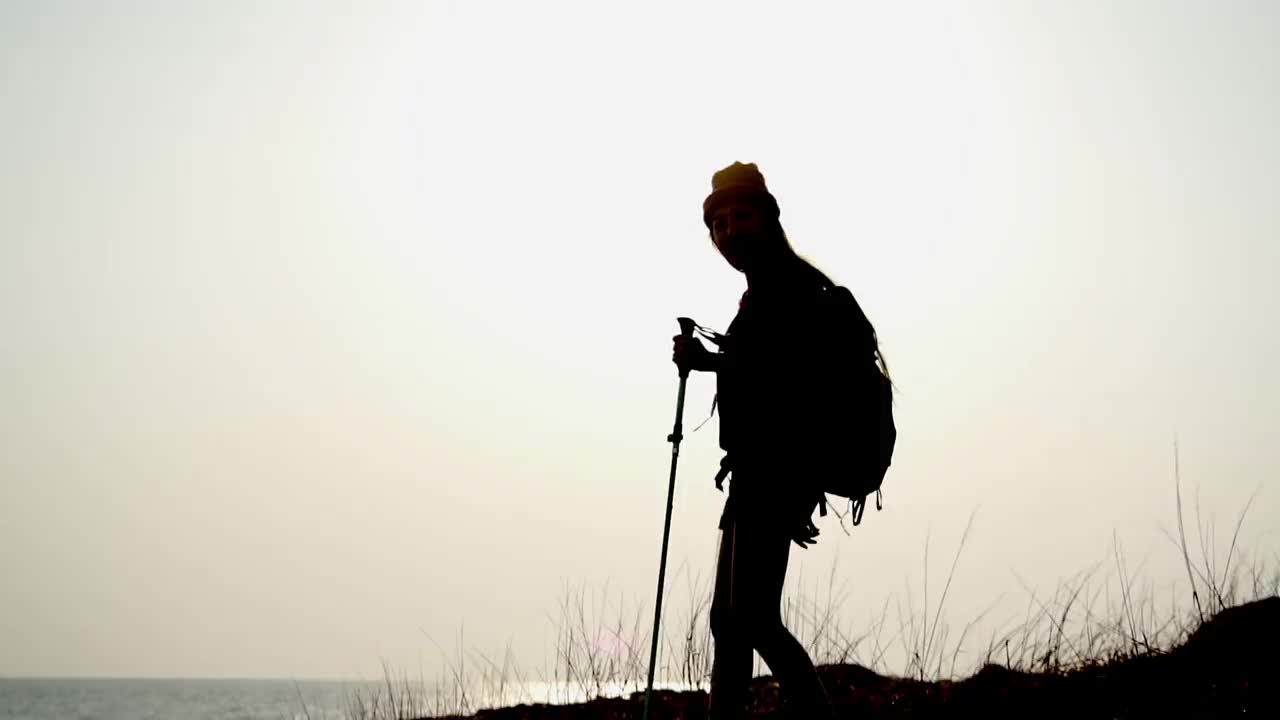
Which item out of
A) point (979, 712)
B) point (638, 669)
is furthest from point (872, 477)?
point (638, 669)

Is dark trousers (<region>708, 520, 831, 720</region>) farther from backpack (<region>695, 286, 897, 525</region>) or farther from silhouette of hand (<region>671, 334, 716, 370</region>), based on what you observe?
silhouette of hand (<region>671, 334, 716, 370</region>)

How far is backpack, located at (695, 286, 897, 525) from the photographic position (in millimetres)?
3908

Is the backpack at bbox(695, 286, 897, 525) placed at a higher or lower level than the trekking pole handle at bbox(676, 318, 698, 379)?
lower

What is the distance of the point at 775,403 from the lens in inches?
157

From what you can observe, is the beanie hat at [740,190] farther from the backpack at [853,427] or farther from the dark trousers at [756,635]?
the dark trousers at [756,635]

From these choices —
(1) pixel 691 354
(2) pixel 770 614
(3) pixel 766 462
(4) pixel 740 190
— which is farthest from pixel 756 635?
(4) pixel 740 190

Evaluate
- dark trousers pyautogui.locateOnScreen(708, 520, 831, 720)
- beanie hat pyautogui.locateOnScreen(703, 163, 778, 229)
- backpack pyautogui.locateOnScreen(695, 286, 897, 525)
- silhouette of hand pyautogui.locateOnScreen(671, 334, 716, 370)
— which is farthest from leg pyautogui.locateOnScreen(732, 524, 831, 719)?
beanie hat pyautogui.locateOnScreen(703, 163, 778, 229)

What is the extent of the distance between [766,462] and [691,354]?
46cm

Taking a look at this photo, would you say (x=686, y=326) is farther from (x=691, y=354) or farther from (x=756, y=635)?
(x=756, y=635)

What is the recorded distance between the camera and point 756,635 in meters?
3.86

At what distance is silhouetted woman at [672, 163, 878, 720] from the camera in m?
3.89

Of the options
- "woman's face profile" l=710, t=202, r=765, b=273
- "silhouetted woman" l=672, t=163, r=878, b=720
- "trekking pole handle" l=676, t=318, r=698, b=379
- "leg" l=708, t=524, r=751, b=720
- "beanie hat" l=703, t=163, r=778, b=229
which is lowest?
"leg" l=708, t=524, r=751, b=720

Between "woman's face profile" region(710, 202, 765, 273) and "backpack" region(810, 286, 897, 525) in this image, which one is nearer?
"backpack" region(810, 286, 897, 525)

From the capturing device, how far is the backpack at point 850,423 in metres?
3.91
